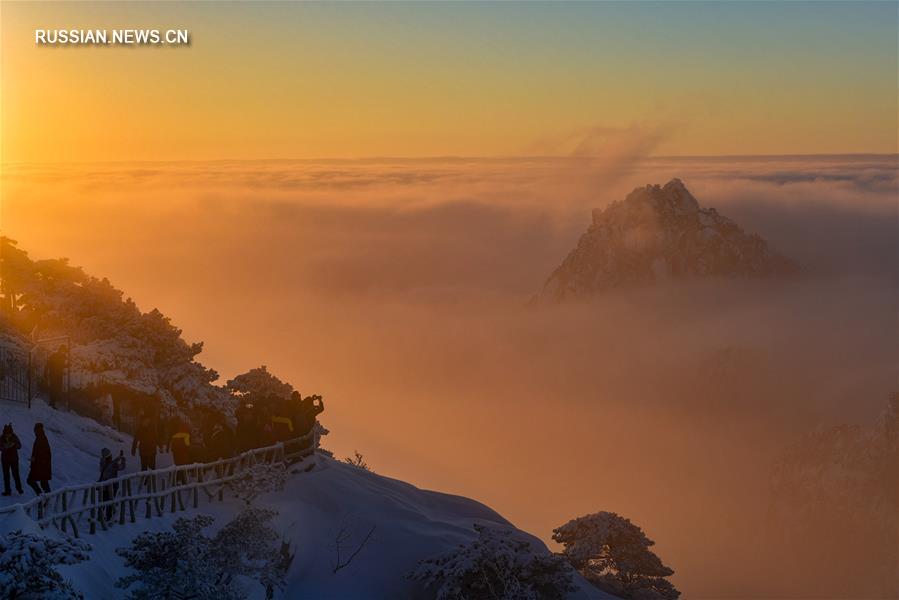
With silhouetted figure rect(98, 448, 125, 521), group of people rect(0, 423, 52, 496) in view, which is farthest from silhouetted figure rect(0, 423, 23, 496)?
silhouetted figure rect(98, 448, 125, 521)

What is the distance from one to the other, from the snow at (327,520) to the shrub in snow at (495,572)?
854 mm

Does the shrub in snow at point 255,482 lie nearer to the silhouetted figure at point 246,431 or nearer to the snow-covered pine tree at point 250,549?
the silhouetted figure at point 246,431

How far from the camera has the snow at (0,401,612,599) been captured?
100ft

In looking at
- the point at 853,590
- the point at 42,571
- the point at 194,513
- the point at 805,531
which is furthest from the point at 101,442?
the point at 805,531

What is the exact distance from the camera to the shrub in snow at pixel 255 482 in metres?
31.5

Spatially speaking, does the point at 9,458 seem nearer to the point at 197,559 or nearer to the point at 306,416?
the point at 197,559

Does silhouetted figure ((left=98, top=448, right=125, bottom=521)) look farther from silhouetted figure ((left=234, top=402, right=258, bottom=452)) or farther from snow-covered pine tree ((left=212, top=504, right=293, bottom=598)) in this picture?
silhouetted figure ((left=234, top=402, right=258, bottom=452))

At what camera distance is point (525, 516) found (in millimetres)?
196375

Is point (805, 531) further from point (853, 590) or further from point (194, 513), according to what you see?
point (194, 513)

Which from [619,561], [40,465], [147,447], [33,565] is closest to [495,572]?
[147,447]

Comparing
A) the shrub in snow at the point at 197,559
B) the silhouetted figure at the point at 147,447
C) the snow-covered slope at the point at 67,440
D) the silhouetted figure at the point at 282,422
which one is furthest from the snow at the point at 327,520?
the shrub in snow at the point at 197,559

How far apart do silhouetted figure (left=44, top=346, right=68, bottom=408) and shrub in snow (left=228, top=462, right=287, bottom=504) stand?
7329mm

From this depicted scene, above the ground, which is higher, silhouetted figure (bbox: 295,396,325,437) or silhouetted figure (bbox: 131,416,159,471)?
silhouetted figure (bbox: 295,396,325,437)

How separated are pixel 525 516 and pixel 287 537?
168 m
